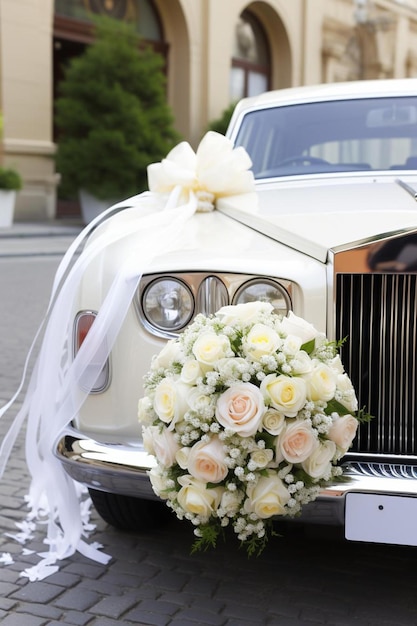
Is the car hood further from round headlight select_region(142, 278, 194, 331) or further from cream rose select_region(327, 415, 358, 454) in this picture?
cream rose select_region(327, 415, 358, 454)

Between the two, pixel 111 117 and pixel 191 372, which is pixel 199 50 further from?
pixel 191 372

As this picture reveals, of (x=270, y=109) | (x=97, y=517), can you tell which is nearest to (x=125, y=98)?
(x=270, y=109)

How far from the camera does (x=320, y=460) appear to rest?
7.44 feet

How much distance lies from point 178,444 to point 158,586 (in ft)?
2.70

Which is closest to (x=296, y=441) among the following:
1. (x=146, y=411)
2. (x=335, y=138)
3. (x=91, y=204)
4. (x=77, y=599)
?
(x=146, y=411)

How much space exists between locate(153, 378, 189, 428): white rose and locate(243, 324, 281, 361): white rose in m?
0.19

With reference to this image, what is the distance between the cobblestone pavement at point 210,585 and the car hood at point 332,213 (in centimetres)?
90

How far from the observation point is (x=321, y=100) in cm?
438

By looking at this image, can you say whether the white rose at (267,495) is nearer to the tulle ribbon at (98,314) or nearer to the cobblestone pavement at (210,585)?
the cobblestone pavement at (210,585)

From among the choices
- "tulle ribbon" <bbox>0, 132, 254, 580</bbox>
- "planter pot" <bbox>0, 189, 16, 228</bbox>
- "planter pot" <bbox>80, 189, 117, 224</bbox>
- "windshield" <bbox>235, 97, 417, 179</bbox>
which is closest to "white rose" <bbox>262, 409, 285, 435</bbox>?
"tulle ribbon" <bbox>0, 132, 254, 580</bbox>

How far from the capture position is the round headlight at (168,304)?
2.67m

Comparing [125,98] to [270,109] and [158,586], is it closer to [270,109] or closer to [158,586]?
[270,109]

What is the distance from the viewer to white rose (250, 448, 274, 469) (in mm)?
2213

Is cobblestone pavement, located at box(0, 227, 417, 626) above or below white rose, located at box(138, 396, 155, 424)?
below
